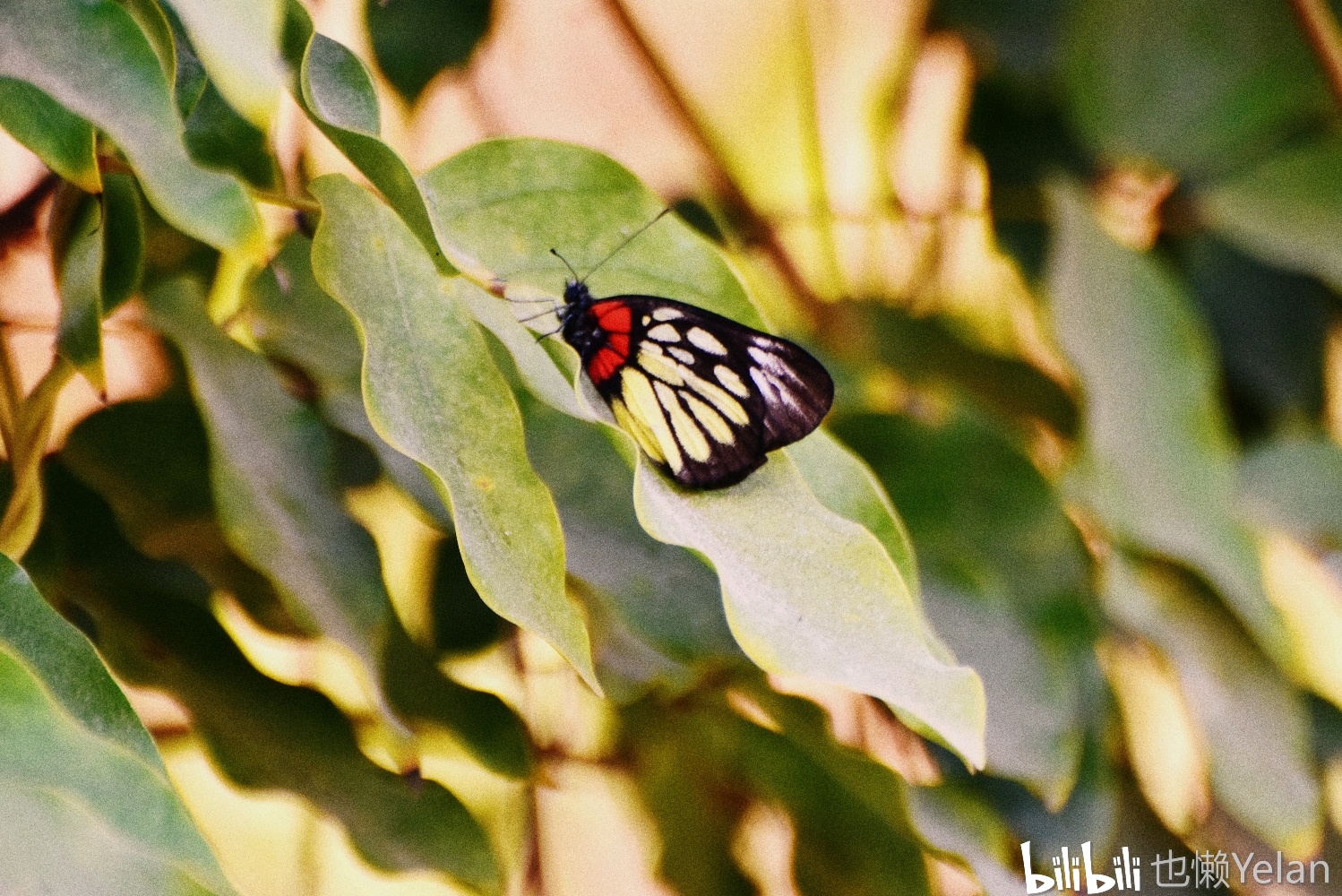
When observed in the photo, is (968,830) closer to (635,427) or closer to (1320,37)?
(635,427)

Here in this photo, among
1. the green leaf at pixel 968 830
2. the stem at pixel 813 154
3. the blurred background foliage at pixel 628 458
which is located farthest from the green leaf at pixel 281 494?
the stem at pixel 813 154

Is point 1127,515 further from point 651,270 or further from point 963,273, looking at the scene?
point 963,273

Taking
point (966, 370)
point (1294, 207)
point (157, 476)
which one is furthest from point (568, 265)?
point (1294, 207)

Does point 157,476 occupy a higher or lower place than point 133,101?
lower

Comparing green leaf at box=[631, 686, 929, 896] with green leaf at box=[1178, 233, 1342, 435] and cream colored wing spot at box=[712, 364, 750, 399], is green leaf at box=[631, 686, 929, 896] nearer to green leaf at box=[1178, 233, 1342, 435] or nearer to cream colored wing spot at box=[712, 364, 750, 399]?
cream colored wing spot at box=[712, 364, 750, 399]

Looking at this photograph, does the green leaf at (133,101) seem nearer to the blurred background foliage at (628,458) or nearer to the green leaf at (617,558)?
the blurred background foliage at (628,458)
